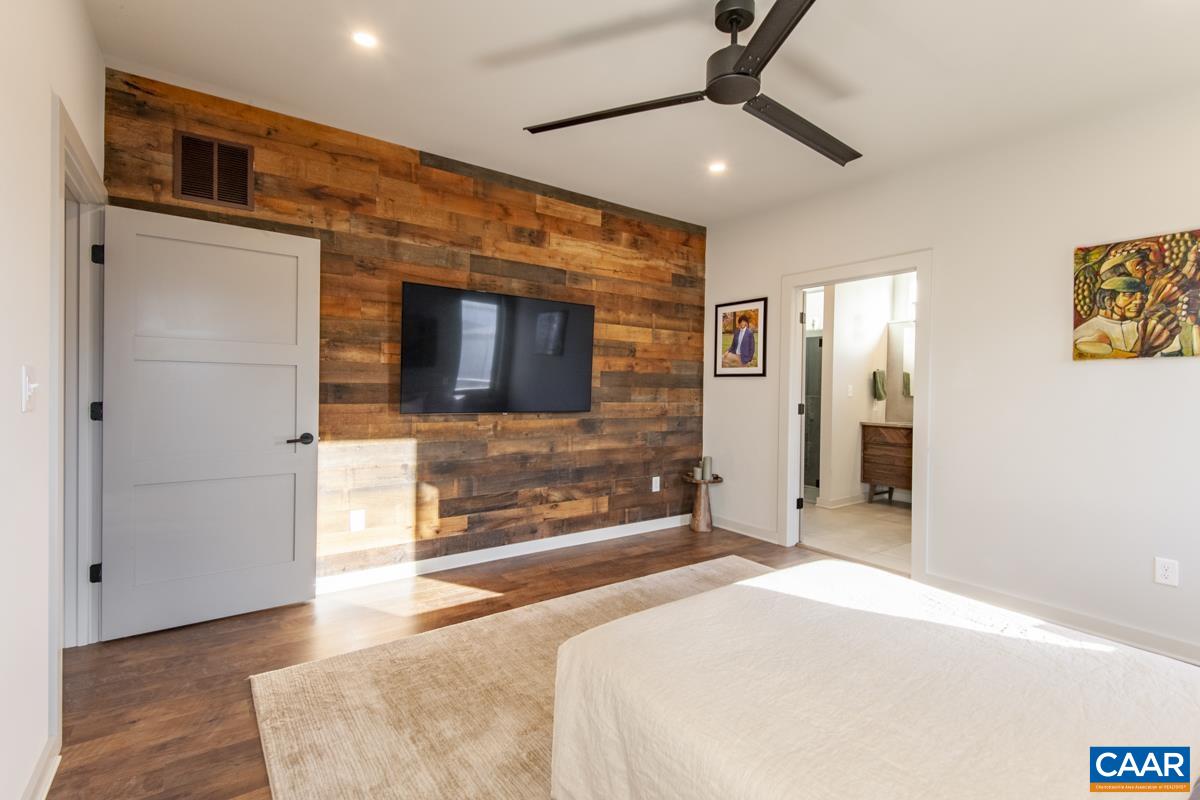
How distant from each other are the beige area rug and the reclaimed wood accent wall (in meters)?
1.04

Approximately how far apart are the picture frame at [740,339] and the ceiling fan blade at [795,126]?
6.50 feet

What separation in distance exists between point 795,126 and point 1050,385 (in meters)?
2.08

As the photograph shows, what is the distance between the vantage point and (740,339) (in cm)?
480

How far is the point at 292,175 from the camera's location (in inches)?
123

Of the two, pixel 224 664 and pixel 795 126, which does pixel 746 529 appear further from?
pixel 224 664

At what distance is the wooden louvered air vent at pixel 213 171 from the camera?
2.83 metres

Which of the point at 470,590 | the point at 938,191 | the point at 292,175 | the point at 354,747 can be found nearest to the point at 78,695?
the point at 354,747

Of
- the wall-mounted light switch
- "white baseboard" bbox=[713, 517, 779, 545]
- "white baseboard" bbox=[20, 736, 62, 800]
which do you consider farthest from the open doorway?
the wall-mounted light switch

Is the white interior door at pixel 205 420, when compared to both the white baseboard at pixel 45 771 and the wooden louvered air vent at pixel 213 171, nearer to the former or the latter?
the wooden louvered air vent at pixel 213 171

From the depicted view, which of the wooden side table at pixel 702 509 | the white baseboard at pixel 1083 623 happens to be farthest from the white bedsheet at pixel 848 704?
the wooden side table at pixel 702 509

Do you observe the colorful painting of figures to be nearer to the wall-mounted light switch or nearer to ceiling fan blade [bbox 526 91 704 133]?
ceiling fan blade [bbox 526 91 704 133]

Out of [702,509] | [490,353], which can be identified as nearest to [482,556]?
[490,353]

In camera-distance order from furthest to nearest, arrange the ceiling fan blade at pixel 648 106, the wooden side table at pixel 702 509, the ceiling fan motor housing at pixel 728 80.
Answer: the wooden side table at pixel 702 509
the ceiling fan blade at pixel 648 106
the ceiling fan motor housing at pixel 728 80

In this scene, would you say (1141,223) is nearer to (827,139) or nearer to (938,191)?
(938,191)
